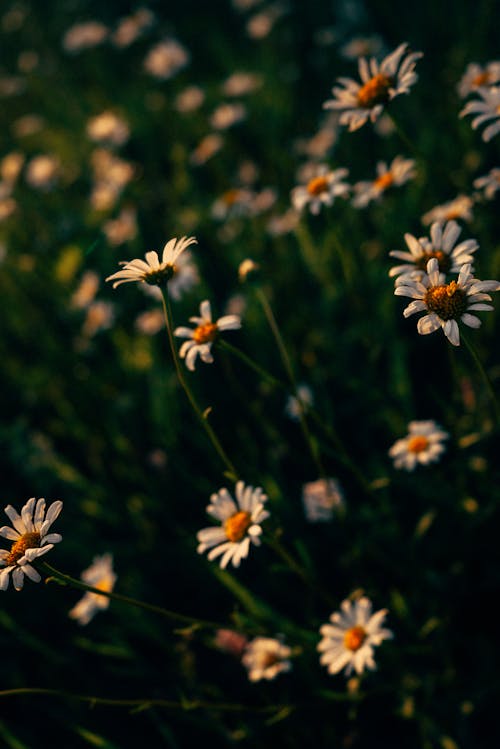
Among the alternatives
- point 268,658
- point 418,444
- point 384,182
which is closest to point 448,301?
point 418,444

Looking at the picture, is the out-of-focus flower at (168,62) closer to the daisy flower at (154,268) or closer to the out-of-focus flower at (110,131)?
the out-of-focus flower at (110,131)

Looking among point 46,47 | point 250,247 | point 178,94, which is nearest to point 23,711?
point 250,247

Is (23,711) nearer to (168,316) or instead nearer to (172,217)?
(168,316)

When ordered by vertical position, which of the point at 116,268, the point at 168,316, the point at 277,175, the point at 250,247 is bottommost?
the point at 168,316

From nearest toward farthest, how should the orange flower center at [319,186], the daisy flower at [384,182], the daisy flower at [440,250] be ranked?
the daisy flower at [440,250], the daisy flower at [384,182], the orange flower center at [319,186]

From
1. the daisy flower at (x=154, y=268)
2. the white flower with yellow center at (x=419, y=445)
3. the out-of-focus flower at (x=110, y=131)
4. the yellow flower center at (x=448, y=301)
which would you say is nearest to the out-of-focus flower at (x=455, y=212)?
the white flower with yellow center at (x=419, y=445)

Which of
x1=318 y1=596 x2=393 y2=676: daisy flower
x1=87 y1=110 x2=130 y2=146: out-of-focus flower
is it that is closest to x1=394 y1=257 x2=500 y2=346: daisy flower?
x1=318 y1=596 x2=393 y2=676: daisy flower

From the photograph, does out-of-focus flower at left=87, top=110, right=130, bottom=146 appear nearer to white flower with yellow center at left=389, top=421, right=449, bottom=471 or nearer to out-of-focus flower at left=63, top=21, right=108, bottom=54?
out-of-focus flower at left=63, top=21, right=108, bottom=54
